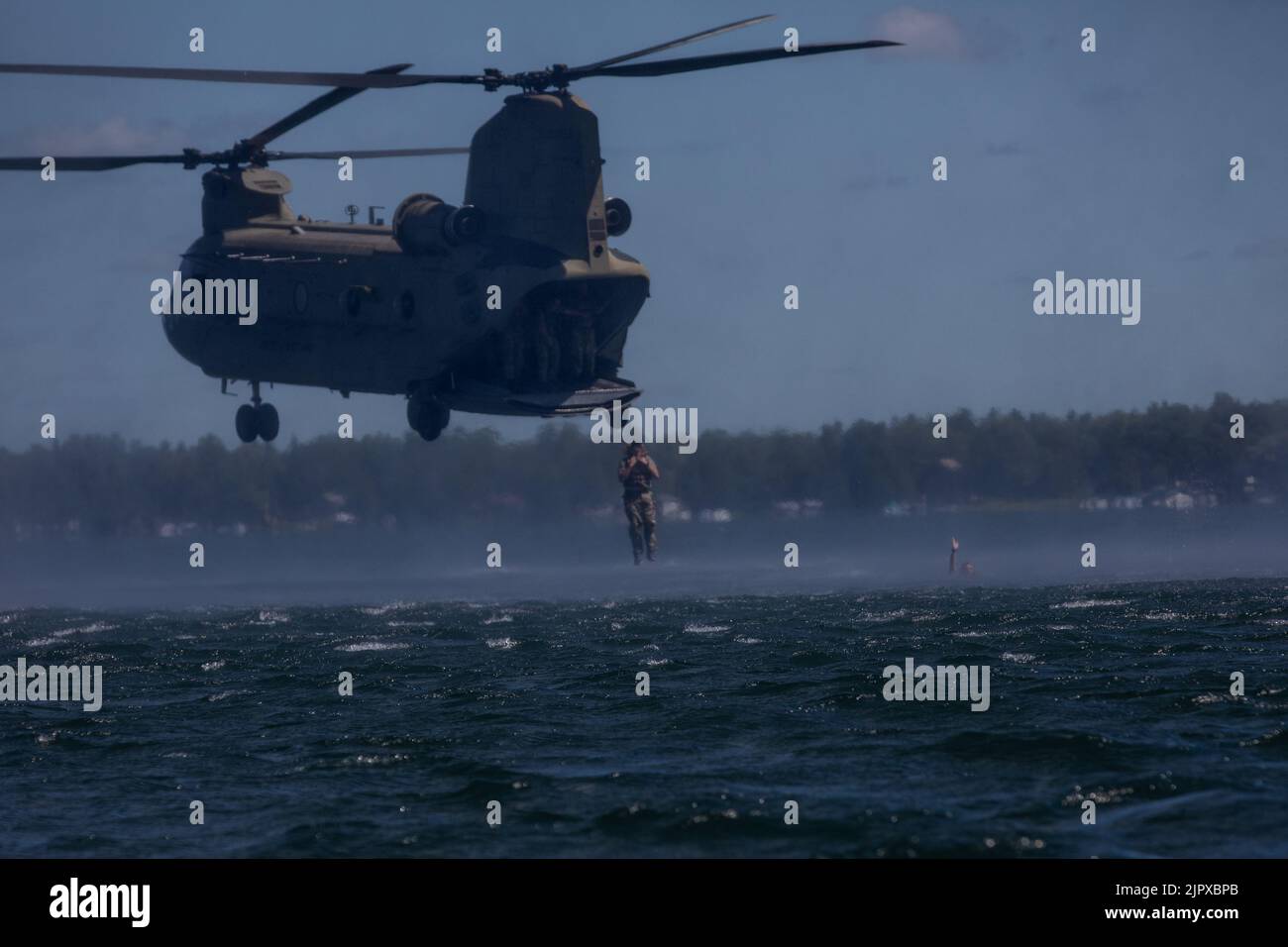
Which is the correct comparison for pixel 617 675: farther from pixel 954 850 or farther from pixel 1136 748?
pixel 954 850

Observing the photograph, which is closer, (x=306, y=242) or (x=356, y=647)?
(x=306, y=242)

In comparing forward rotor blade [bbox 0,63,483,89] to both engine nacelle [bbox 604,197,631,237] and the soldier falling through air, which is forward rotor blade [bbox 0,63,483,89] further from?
the soldier falling through air

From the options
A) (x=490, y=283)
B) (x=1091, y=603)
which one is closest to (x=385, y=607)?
(x=1091, y=603)

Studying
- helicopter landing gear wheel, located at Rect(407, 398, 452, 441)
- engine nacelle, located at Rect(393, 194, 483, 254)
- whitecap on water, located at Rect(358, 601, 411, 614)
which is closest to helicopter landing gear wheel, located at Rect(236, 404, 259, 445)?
helicopter landing gear wheel, located at Rect(407, 398, 452, 441)

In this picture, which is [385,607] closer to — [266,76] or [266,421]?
[266,421]
